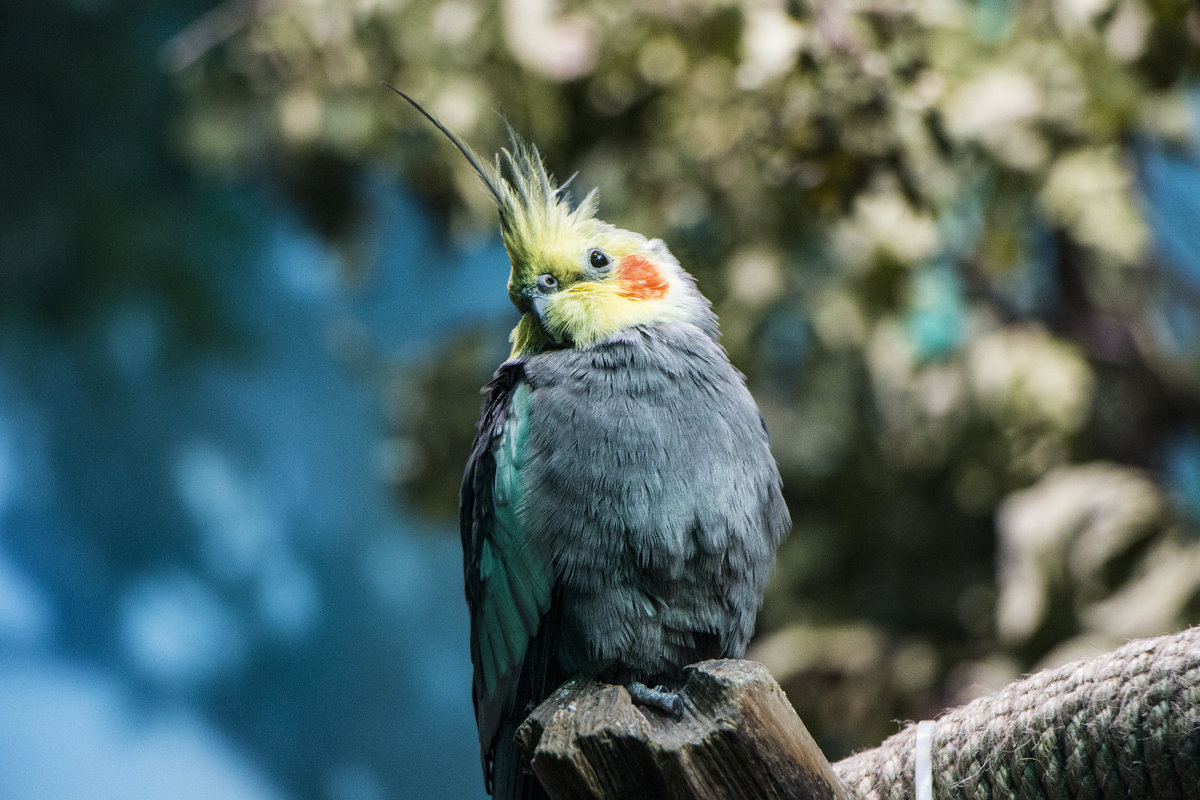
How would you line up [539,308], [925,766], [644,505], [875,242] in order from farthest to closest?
[875,242]
[539,308]
[644,505]
[925,766]

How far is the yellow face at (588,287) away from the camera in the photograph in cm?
221

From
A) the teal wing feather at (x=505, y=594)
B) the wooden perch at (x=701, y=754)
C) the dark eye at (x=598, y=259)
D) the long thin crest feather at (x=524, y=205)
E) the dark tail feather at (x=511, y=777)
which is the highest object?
the long thin crest feather at (x=524, y=205)

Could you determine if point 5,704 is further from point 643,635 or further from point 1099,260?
point 1099,260

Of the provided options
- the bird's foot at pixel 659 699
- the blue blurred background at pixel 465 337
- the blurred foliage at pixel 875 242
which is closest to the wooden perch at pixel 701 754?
the bird's foot at pixel 659 699

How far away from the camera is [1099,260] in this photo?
174 inches

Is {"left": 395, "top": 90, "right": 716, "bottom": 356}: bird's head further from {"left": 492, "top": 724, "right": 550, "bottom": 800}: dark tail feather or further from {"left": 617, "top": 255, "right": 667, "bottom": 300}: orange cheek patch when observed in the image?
{"left": 492, "top": 724, "right": 550, "bottom": 800}: dark tail feather

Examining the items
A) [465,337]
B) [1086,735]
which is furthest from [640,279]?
[465,337]

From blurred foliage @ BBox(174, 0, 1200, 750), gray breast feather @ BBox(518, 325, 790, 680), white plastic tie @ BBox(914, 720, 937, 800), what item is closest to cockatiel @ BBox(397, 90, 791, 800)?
gray breast feather @ BBox(518, 325, 790, 680)

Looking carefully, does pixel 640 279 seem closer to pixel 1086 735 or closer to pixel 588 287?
pixel 588 287

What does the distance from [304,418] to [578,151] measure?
7.32ft

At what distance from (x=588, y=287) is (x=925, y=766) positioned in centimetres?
118

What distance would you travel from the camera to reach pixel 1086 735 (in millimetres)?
1537

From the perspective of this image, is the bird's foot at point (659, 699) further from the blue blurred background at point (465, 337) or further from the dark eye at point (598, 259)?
the blue blurred background at point (465, 337)

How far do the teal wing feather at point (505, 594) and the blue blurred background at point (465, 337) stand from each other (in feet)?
4.49
